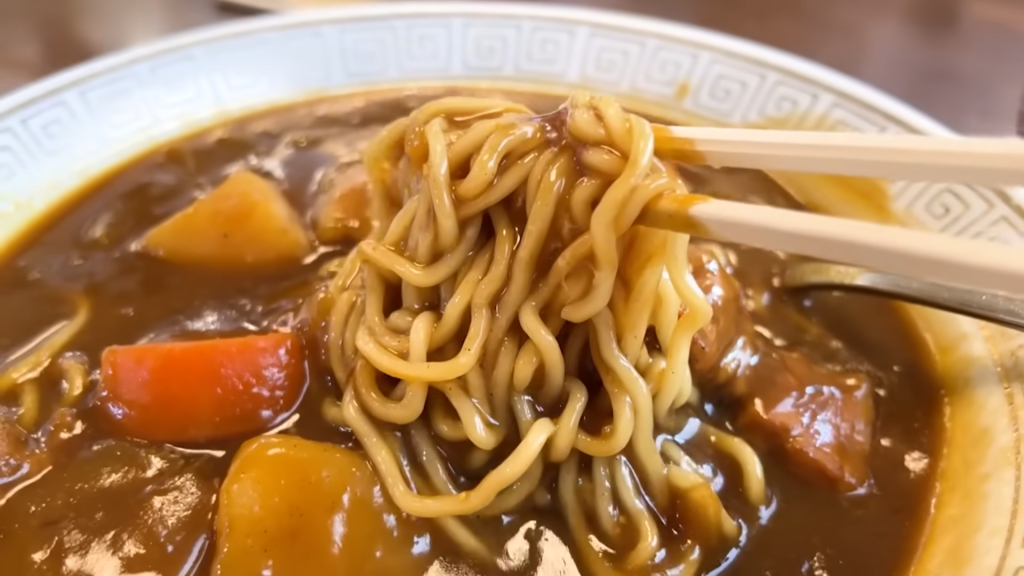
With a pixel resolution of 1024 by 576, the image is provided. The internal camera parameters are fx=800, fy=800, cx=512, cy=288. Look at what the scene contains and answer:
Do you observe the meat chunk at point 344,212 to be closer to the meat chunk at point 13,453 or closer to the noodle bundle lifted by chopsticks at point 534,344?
Answer: the noodle bundle lifted by chopsticks at point 534,344

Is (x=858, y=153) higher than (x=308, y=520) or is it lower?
higher

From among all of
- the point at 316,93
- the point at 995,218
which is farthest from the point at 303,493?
the point at 995,218

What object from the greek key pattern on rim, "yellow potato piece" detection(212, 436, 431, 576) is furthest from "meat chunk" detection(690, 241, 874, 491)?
"yellow potato piece" detection(212, 436, 431, 576)

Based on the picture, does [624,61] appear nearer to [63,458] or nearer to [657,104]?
[657,104]

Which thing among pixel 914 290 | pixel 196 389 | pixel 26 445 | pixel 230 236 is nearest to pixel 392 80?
pixel 230 236

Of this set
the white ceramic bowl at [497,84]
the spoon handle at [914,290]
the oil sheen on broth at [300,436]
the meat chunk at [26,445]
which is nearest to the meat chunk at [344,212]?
the oil sheen on broth at [300,436]

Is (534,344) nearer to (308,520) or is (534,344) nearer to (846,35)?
(308,520)
